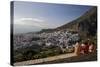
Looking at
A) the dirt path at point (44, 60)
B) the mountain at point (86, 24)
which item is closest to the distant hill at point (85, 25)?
the mountain at point (86, 24)

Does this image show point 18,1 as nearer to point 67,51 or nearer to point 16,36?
point 16,36

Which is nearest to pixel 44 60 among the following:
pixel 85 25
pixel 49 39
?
pixel 49 39

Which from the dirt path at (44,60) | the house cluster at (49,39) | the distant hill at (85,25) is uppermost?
the distant hill at (85,25)

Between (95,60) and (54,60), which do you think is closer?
(54,60)

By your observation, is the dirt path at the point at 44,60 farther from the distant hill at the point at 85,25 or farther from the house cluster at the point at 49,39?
the distant hill at the point at 85,25

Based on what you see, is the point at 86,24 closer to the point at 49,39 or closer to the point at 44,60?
the point at 49,39

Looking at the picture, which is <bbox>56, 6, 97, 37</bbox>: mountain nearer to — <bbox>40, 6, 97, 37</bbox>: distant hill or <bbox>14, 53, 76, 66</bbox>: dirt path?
<bbox>40, 6, 97, 37</bbox>: distant hill

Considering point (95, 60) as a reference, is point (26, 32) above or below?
above

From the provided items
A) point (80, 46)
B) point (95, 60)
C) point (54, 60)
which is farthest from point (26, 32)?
point (95, 60)
